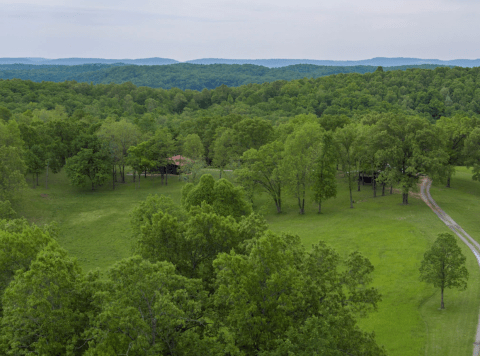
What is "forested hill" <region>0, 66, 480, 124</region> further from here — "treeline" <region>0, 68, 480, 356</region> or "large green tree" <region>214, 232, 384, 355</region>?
"large green tree" <region>214, 232, 384, 355</region>

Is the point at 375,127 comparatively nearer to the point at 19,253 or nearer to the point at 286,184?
the point at 286,184

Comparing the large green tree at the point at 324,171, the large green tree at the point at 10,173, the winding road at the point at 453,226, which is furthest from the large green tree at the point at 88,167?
the winding road at the point at 453,226

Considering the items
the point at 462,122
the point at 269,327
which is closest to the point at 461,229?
the point at 462,122

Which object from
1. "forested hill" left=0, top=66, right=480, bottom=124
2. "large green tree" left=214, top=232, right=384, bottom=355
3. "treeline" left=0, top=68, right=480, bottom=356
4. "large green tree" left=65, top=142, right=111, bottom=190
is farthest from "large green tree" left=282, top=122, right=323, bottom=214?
"forested hill" left=0, top=66, right=480, bottom=124

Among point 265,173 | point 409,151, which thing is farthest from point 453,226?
point 265,173

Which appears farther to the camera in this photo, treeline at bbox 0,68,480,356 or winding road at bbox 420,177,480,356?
winding road at bbox 420,177,480,356

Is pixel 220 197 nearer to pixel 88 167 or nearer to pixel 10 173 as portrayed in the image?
pixel 10 173
